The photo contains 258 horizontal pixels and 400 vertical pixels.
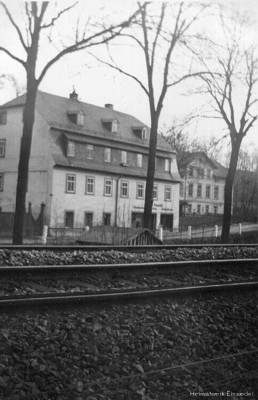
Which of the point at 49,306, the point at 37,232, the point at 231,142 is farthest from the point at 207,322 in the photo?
the point at 37,232

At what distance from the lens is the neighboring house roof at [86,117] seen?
33719mm

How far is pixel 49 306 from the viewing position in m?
4.55

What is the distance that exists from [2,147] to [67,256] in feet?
89.5

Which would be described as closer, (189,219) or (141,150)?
(189,219)

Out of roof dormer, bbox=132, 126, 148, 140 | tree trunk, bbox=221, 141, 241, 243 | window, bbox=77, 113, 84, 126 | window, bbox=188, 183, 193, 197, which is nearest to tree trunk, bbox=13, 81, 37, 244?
tree trunk, bbox=221, 141, 241, 243

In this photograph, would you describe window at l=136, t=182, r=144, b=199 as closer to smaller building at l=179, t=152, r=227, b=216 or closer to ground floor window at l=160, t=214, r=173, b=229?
ground floor window at l=160, t=214, r=173, b=229

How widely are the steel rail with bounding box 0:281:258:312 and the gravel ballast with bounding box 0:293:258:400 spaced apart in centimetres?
9

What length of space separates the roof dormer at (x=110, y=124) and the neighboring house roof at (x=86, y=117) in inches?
6.7

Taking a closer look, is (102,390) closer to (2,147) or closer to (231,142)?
(231,142)

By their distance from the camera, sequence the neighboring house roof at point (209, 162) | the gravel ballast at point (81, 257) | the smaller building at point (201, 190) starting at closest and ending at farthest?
the gravel ballast at point (81, 257)
the neighboring house roof at point (209, 162)
the smaller building at point (201, 190)

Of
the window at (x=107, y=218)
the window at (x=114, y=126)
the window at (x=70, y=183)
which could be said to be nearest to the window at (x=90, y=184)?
the window at (x=70, y=183)

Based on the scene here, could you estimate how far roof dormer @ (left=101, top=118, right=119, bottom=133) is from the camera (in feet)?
124

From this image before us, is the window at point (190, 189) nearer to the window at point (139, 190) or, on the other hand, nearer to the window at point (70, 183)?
the window at point (139, 190)

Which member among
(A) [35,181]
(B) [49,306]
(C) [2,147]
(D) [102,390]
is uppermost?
(C) [2,147]
